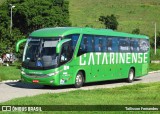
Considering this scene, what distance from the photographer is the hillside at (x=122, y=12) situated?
9312 centimetres

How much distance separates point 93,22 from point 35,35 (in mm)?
70863

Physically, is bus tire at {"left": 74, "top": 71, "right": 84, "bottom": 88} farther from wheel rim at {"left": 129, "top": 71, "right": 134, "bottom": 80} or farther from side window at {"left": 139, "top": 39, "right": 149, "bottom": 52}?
side window at {"left": 139, "top": 39, "right": 149, "bottom": 52}

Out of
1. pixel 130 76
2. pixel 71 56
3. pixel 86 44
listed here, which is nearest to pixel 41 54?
pixel 71 56

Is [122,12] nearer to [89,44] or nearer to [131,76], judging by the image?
[131,76]

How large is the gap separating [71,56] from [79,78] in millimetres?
1481

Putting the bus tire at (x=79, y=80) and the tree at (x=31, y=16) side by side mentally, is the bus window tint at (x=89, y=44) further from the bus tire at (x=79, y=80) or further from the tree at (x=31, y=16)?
the tree at (x=31, y=16)

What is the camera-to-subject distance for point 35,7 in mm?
69750

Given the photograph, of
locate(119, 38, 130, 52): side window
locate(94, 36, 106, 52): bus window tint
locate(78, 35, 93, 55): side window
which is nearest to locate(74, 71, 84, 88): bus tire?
locate(78, 35, 93, 55): side window

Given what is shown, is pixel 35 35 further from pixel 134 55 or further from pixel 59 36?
pixel 134 55

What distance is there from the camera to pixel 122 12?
107000 millimetres

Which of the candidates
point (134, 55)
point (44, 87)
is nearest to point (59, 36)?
point (44, 87)

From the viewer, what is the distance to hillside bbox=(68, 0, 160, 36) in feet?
306

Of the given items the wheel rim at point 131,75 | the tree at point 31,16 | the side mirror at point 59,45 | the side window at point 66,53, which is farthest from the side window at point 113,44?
the tree at point 31,16

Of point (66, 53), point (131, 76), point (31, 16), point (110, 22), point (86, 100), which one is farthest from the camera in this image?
point (110, 22)
